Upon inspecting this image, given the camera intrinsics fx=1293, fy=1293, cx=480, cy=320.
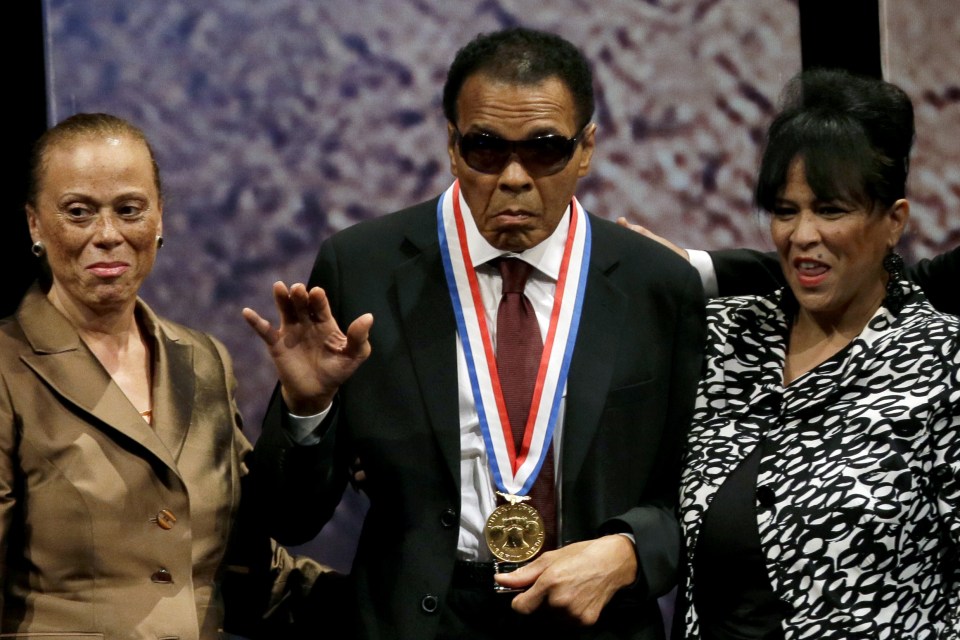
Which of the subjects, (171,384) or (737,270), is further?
(737,270)

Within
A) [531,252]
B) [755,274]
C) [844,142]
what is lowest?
[755,274]

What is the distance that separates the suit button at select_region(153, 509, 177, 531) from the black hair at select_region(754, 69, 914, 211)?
138 cm

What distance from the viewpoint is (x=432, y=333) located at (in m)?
2.63

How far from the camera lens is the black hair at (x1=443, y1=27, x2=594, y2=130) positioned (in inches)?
102

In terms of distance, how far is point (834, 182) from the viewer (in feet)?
8.53

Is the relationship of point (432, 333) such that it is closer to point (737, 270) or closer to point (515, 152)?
point (515, 152)

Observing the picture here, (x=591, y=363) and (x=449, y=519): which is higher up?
(x=591, y=363)

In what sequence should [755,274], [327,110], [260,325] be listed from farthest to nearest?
[327,110] < [755,274] < [260,325]

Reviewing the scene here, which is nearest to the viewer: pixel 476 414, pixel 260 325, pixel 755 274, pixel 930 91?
pixel 260 325

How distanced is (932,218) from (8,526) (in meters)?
2.50

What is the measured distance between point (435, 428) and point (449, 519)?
0.18 m

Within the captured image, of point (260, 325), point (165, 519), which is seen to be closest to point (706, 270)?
point (260, 325)

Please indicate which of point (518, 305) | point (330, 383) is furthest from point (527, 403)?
point (330, 383)

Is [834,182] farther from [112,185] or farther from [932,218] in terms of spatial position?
[112,185]
